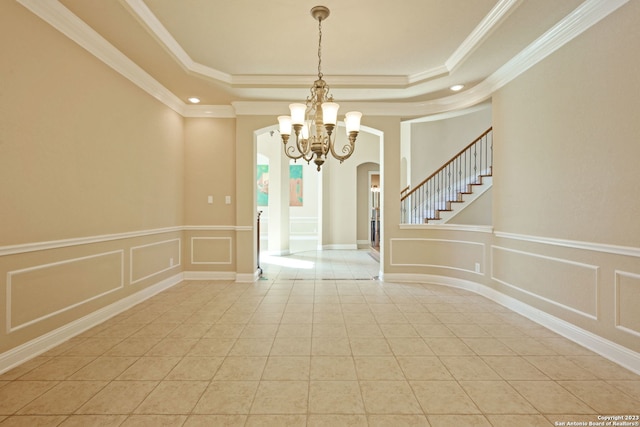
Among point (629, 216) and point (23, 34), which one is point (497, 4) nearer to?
point (629, 216)

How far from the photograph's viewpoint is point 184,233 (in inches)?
215

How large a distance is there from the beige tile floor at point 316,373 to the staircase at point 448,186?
344 centimetres

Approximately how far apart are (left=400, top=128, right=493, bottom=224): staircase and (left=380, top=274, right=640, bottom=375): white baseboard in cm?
Result: 205

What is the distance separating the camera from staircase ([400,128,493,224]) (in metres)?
6.92

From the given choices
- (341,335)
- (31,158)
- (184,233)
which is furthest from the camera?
(184,233)

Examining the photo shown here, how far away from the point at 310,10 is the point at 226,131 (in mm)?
2887

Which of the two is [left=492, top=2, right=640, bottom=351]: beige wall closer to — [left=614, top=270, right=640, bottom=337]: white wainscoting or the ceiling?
[left=614, top=270, right=640, bottom=337]: white wainscoting

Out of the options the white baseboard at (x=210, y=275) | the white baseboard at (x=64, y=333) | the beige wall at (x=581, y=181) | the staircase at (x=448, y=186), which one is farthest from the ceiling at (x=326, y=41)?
the white baseboard at (x=210, y=275)

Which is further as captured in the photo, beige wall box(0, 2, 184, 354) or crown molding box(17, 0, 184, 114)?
crown molding box(17, 0, 184, 114)

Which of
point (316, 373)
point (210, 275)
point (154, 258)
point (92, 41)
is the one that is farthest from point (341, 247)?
point (92, 41)

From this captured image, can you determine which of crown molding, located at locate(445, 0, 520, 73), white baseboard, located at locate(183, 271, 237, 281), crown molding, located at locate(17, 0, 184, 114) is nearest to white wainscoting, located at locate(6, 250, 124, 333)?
white baseboard, located at locate(183, 271, 237, 281)

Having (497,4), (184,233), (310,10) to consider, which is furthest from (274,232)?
(497,4)

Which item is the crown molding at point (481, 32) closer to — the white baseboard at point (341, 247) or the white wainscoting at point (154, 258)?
the white wainscoting at point (154, 258)

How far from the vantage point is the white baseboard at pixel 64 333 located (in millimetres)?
2480
